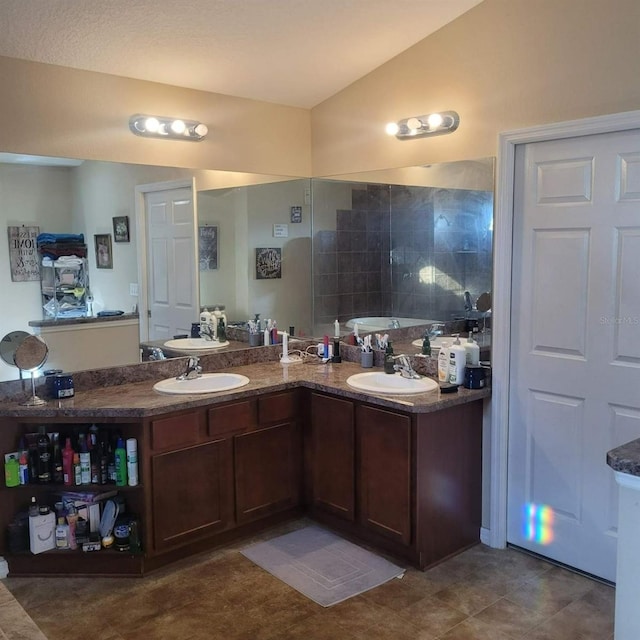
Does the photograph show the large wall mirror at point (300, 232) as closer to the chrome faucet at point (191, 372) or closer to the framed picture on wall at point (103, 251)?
the framed picture on wall at point (103, 251)

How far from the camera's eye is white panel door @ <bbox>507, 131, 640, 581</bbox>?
8.91 feet

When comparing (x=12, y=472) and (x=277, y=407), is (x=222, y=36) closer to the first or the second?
(x=277, y=407)

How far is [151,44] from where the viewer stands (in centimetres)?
293

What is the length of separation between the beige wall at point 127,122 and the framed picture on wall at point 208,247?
0.35m

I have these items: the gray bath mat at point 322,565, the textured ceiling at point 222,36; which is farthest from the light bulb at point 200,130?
the gray bath mat at point 322,565

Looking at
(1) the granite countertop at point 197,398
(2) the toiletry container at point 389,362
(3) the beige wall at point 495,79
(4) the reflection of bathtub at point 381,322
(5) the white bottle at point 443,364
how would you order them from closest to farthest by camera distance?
(3) the beige wall at point 495,79, (1) the granite countertop at point 197,398, (5) the white bottle at point 443,364, (2) the toiletry container at point 389,362, (4) the reflection of bathtub at point 381,322

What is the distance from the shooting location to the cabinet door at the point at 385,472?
2.95 meters

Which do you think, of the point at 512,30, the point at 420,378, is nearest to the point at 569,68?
the point at 512,30

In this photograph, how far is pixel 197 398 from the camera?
3006 millimetres

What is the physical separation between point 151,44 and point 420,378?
2016 mm

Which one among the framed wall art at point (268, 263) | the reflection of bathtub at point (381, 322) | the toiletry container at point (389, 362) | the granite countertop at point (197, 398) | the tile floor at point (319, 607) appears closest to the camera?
the tile floor at point (319, 607)

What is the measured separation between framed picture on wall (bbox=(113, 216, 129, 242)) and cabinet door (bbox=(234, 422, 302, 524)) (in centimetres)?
114

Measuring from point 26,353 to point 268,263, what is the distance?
1515 mm

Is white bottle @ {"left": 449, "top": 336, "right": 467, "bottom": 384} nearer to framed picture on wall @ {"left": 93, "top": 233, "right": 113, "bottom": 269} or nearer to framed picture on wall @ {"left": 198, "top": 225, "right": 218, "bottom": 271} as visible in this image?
framed picture on wall @ {"left": 198, "top": 225, "right": 218, "bottom": 271}
